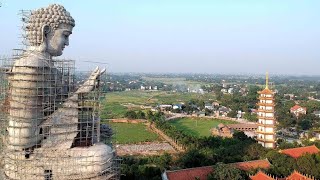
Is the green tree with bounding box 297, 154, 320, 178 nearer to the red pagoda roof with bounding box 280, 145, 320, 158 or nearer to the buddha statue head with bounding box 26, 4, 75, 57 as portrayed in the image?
the red pagoda roof with bounding box 280, 145, 320, 158

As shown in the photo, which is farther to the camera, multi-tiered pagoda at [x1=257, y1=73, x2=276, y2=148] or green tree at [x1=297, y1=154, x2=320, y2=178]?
multi-tiered pagoda at [x1=257, y1=73, x2=276, y2=148]

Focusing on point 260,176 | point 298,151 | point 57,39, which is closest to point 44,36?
point 57,39

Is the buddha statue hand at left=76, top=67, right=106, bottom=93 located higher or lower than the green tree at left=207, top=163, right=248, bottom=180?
higher

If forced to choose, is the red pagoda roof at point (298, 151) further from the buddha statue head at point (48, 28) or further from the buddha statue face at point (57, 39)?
the buddha statue head at point (48, 28)

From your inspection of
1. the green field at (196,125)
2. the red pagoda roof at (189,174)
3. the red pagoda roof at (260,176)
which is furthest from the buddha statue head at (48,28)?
the green field at (196,125)

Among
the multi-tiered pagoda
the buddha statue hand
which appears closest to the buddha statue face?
the buddha statue hand

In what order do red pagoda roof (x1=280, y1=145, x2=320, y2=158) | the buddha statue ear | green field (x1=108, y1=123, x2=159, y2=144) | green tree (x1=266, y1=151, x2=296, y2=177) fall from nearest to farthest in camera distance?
the buddha statue ear → green tree (x1=266, y1=151, x2=296, y2=177) → red pagoda roof (x1=280, y1=145, x2=320, y2=158) → green field (x1=108, y1=123, x2=159, y2=144)

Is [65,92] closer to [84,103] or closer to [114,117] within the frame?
[84,103]
